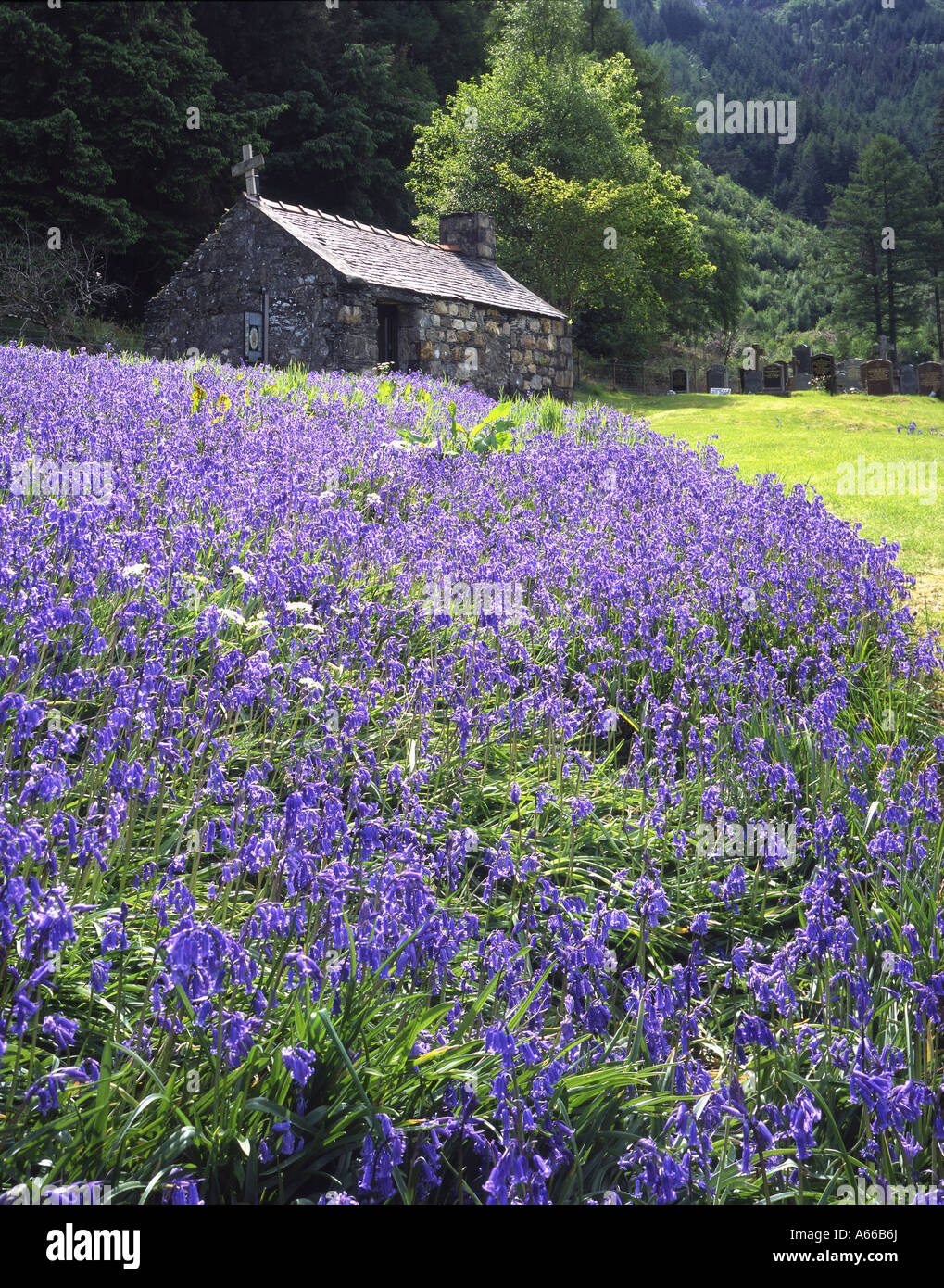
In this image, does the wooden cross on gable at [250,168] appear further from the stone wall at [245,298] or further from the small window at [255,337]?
the small window at [255,337]

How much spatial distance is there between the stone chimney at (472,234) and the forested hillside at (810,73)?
62.3 meters

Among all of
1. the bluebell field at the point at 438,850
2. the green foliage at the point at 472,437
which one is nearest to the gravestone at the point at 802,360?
the green foliage at the point at 472,437

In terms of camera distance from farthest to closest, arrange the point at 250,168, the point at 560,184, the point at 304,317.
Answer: the point at 560,184 < the point at 250,168 < the point at 304,317

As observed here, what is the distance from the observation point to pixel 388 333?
70.7 feet

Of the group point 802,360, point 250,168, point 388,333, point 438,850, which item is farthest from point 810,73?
point 438,850

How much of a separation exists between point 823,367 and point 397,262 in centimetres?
2316

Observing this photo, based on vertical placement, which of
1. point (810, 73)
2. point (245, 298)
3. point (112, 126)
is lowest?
point (245, 298)

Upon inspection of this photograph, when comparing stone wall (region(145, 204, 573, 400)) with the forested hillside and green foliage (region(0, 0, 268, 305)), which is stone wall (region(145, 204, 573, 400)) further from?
the forested hillside

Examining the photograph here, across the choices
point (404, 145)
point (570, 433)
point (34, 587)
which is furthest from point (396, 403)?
point (404, 145)

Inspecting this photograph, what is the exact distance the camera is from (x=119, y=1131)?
1.79 m

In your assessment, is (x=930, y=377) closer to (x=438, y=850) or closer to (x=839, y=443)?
(x=839, y=443)

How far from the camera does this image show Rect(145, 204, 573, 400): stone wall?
19.7 metres

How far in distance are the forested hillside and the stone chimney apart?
62.3 meters

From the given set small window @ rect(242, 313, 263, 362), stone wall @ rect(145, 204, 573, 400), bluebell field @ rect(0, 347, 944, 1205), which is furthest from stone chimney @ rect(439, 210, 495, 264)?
bluebell field @ rect(0, 347, 944, 1205)
